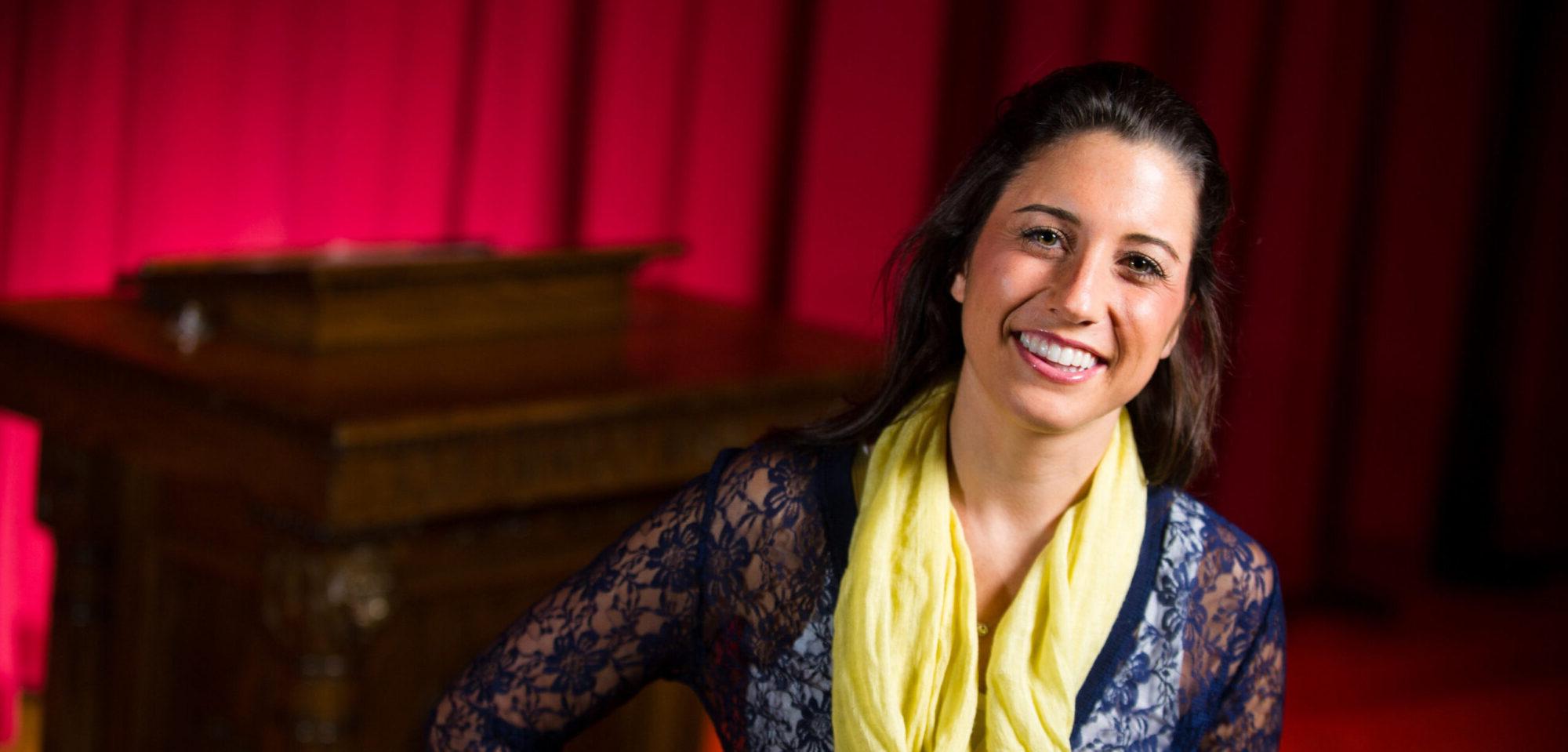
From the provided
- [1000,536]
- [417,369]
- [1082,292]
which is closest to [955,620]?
[1000,536]

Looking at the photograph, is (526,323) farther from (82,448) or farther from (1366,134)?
(1366,134)

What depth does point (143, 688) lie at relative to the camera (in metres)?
2.83

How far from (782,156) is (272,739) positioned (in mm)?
2000

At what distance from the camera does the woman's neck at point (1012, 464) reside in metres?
1.69

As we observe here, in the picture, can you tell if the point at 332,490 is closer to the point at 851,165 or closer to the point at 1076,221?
the point at 1076,221

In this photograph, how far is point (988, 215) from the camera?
5.41 feet

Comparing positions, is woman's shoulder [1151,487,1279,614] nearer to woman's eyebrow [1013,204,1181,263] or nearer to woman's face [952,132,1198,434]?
woman's face [952,132,1198,434]

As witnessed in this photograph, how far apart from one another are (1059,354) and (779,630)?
43 cm

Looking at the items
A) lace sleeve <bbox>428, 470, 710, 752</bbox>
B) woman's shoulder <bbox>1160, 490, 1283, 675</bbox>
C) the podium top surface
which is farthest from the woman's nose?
the podium top surface

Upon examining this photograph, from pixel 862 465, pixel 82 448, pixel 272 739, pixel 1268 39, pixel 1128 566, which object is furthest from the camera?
pixel 1268 39

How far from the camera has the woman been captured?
62.6 inches

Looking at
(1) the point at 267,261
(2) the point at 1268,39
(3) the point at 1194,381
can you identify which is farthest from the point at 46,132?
(3) the point at 1194,381

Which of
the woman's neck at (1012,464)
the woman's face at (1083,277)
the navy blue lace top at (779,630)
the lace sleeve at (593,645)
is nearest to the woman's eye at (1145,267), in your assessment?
the woman's face at (1083,277)

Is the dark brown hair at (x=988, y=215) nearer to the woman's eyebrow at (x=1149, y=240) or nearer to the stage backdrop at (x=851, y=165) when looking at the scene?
the woman's eyebrow at (x=1149, y=240)
